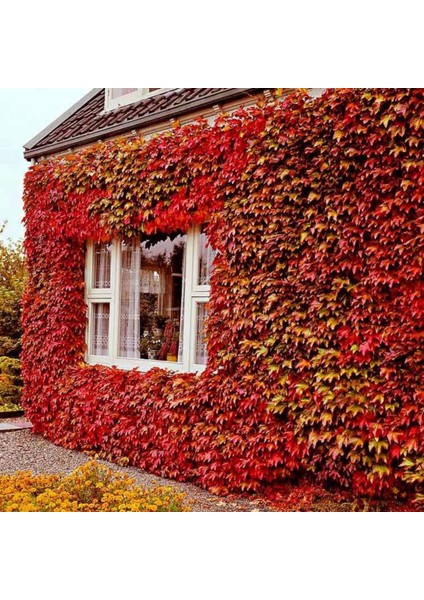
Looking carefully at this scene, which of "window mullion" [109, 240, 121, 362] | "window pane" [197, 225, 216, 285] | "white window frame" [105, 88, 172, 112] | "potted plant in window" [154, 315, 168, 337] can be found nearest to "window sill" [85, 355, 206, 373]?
"window mullion" [109, 240, 121, 362]

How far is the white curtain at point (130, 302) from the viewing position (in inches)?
318

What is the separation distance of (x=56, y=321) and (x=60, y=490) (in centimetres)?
372

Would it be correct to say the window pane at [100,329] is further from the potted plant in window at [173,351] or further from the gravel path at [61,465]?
the gravel path at [61,465]

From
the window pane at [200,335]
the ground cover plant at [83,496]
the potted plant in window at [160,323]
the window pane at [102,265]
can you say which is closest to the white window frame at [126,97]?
the window pane at [102,265]

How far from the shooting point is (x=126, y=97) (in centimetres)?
957

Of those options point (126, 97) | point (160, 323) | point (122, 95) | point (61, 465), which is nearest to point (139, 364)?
point (160, 323)

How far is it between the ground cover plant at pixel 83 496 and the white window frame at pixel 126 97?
555 centimetres

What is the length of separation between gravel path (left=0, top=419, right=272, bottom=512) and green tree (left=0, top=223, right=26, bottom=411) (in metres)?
2.34

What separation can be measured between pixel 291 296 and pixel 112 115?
4724 mm

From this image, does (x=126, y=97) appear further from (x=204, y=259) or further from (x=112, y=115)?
(x=204, y=259)

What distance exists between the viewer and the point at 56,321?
8922 mm
